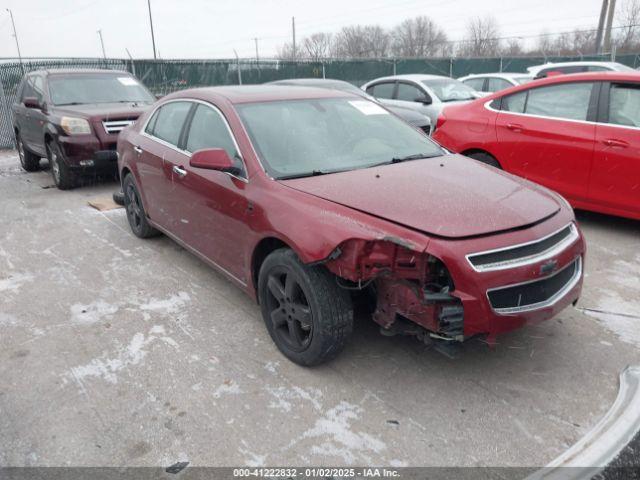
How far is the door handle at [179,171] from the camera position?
4105 millimetres

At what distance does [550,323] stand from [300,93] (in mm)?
2555

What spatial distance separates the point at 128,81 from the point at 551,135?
22.5 ft

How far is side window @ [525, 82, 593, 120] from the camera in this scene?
5.38 metres

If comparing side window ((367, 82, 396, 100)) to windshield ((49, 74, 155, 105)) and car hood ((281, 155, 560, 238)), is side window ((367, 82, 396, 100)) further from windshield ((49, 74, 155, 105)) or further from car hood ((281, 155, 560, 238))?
car hood ((281, 155, 560, 238))

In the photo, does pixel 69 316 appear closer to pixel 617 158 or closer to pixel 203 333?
pixel 203 333

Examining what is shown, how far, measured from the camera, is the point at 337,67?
20141 mm

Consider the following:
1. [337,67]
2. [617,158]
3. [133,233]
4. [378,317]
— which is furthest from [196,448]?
[337,67]

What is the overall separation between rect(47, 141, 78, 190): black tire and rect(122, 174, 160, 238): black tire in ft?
8.51

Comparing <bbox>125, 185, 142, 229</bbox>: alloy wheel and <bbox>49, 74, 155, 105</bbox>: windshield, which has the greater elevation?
<bbox>49, 74, 155, 105</bbox>: windshield

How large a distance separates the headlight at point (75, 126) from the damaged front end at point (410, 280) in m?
6.05

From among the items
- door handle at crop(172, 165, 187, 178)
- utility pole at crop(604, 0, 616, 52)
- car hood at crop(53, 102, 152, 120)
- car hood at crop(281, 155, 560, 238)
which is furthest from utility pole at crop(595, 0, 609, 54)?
door handle at crop(172, 165, 187, 178)

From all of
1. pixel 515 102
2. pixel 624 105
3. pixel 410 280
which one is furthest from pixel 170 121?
pixel 624 105

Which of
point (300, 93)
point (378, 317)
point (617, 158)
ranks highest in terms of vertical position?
point (300, 93)

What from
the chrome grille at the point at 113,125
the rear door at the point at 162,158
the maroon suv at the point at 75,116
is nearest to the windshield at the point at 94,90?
the maroon suv at the point at 75,116
